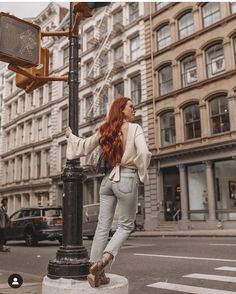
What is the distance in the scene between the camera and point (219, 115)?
2425cm

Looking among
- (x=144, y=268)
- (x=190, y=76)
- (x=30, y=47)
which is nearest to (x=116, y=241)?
(x=30, y=47)

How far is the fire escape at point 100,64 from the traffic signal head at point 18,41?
89.6 ft

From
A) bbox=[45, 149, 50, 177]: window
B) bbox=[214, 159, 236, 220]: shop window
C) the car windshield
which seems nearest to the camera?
the car windshield

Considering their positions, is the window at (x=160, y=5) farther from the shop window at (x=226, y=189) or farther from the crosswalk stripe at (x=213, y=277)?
the crosswalk stripe at (x=213, y=277)

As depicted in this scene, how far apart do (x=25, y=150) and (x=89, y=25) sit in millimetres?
16207

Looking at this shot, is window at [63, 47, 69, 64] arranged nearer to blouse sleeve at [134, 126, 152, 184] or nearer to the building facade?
the building facade

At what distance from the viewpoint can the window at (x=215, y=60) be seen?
2497 cm

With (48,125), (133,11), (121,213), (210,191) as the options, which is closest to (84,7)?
(121,213)

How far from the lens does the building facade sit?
77.4 ft

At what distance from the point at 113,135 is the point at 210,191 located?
67.6ft

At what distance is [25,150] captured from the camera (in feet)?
A: 146

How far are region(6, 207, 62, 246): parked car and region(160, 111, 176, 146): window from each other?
41.5 feet

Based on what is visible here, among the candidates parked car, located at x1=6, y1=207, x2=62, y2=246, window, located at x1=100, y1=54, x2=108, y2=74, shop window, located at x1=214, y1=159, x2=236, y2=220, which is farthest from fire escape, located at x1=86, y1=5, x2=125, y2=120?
parked car, located at x1=6, y1=207, x2=62, y2=246

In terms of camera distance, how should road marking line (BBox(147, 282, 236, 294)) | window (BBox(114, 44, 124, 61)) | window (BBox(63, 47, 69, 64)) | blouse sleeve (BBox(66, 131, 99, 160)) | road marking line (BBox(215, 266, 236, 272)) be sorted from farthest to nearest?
window (BBox(63, 47, 69, 64))
window (BBox(114, 44, 124, 61))
road marking line (BBox(215, 266, 236, 272))
road marking line (BBox(147, 282, 236, 294))
blouse sleeve (BBox(66, 131, 99, 160))
